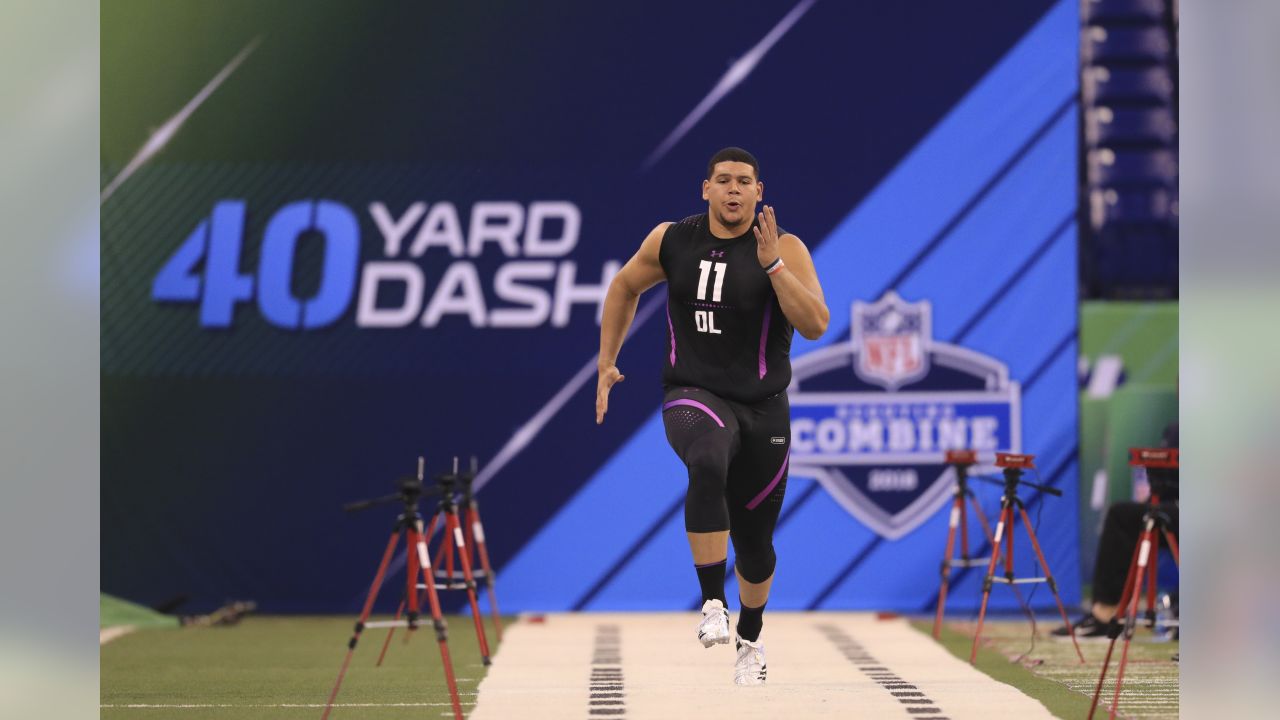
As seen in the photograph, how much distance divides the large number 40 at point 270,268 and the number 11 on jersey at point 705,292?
15.4 feet

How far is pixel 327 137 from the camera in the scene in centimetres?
957

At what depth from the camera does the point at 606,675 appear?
22.1ft

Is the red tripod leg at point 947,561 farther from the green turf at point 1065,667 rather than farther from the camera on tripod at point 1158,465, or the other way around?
the camera on tripod at point 1158,465

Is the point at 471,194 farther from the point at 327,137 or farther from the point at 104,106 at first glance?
the point at 104,106

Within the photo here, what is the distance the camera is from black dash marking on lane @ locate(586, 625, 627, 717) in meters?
5.73

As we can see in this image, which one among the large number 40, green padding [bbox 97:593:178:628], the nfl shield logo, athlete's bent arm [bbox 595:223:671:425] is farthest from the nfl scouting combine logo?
athlete's bent arm [bbox 595:223:671:425]

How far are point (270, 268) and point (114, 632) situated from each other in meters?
2.31

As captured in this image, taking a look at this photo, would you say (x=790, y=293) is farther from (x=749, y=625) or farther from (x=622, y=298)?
(x=749, y=625)

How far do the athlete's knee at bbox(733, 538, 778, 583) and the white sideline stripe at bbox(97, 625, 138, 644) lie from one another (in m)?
4.23

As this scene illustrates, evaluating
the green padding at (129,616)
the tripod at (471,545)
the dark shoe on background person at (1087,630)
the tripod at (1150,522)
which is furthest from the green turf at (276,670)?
the dark shoe on background person at (1087,630)

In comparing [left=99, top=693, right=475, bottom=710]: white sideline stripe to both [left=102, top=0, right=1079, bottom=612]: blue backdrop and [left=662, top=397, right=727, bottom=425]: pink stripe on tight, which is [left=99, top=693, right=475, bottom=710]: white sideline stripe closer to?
[left=662, top=397, right=727, bottom=425]: pink stripe on tight

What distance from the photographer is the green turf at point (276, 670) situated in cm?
590
